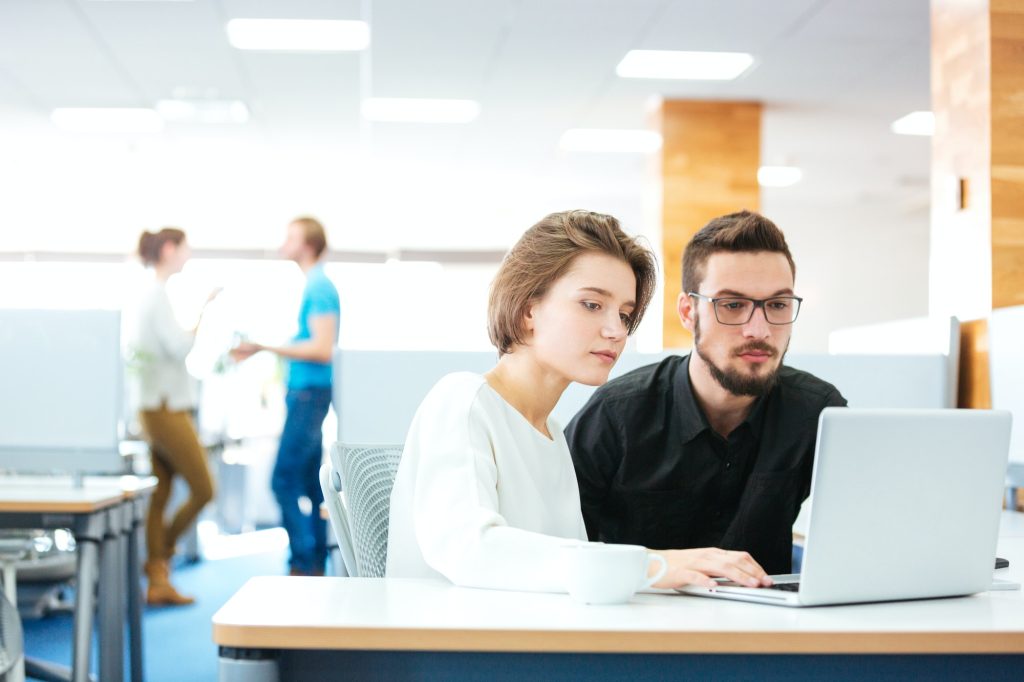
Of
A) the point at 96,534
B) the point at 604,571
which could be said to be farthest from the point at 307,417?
the point at 604,571

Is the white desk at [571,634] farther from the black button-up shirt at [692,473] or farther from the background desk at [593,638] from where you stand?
the black button-up shirt at [692,473]

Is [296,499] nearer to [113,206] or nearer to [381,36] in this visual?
[381,36]

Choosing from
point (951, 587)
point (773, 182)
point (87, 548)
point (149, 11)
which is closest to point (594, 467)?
point (951, 587)

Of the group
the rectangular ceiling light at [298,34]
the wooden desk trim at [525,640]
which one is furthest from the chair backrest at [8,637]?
the rectangular ceiling light at [298,34]

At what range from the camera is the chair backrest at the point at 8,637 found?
2.04 metres

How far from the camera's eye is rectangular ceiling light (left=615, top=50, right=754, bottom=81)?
5766mm

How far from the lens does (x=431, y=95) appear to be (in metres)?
6.54

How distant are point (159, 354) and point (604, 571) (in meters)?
3.72

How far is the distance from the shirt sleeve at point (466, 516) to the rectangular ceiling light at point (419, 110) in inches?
219

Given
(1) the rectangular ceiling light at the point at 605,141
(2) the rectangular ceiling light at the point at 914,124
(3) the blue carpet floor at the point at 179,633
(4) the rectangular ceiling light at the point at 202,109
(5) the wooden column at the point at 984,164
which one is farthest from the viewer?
(1) the rectangular ceiling light at the point at 605,141

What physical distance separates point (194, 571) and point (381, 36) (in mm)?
2744

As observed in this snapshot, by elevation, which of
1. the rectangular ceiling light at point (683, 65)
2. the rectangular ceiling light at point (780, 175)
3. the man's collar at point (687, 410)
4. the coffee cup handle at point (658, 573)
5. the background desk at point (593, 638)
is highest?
the rectangular ceiling light at point (683, 65)

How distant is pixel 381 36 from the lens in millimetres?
5449

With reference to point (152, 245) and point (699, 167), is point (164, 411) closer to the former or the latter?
point (152, 245)
